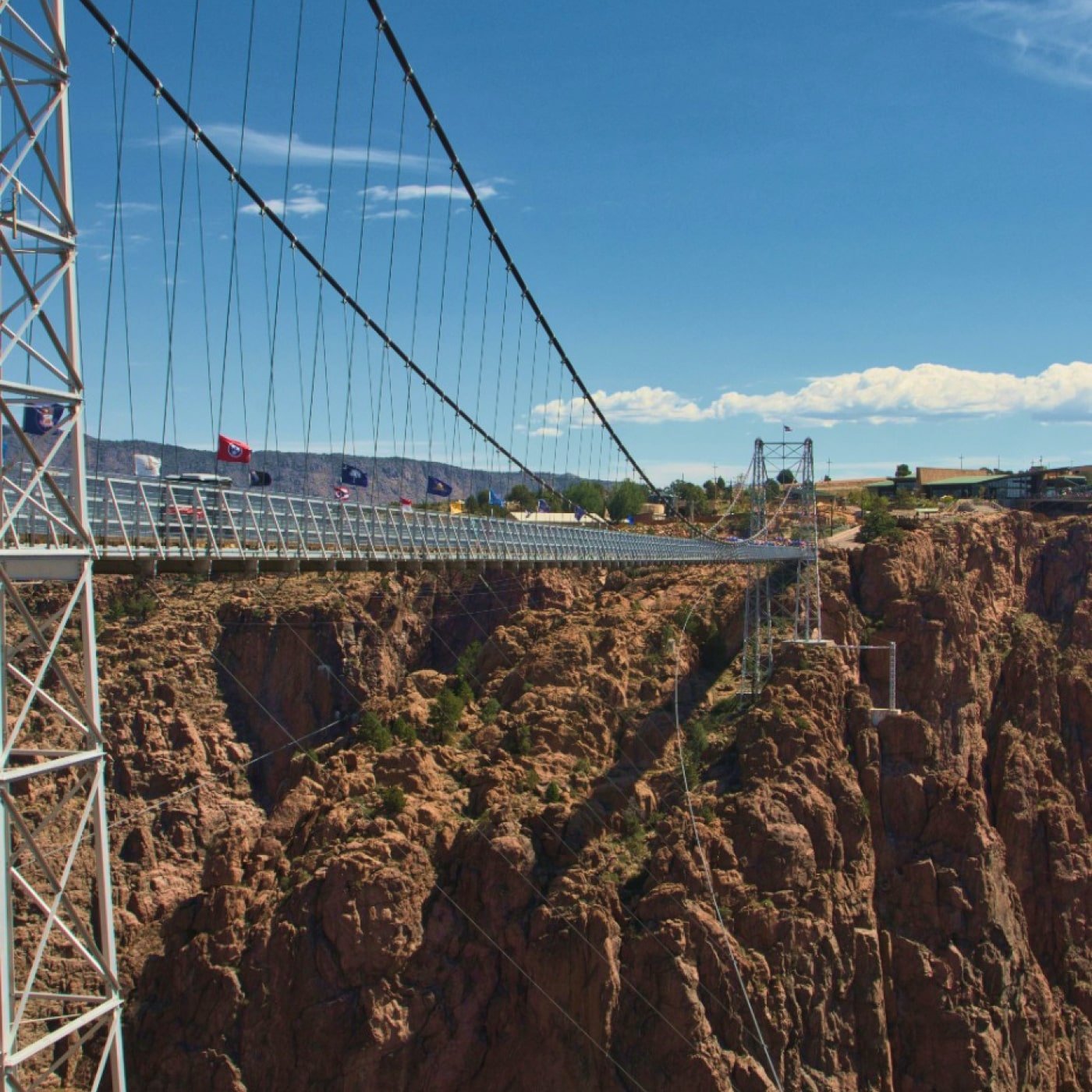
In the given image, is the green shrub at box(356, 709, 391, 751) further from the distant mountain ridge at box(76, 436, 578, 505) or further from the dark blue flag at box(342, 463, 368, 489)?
the distant mountain ridge at box(76, 436, 578, 505)

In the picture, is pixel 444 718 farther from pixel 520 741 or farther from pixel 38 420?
pixel 38 420

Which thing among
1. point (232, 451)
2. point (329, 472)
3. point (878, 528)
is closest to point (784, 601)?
point (878, 528)

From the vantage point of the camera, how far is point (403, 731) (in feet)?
156

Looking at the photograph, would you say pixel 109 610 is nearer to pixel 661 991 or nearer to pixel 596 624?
pixel 596 624

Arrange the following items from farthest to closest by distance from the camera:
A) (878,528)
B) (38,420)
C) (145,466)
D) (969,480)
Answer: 1. (969,480)
2. (878,528)
3. (145,466)
4. (38,420)

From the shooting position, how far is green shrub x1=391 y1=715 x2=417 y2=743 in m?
47.0

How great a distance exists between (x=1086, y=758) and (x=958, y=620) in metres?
7.84

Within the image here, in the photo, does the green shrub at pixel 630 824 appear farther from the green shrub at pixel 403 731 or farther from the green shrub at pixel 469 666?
the green shrub at pixel 469 666

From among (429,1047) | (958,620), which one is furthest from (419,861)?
(958,620)

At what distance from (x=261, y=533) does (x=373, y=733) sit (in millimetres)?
21036

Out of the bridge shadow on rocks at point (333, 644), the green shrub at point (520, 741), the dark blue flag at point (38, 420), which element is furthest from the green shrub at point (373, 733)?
the dark blue flag at point (38, 420)

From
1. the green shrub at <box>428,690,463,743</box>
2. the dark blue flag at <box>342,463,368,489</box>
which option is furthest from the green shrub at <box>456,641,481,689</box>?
the dark blue flag at <box>342,463,368,489</box>

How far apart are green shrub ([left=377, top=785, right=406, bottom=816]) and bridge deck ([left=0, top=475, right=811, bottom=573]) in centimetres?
821

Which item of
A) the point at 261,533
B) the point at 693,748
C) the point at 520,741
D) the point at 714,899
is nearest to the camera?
the point at 261,533
